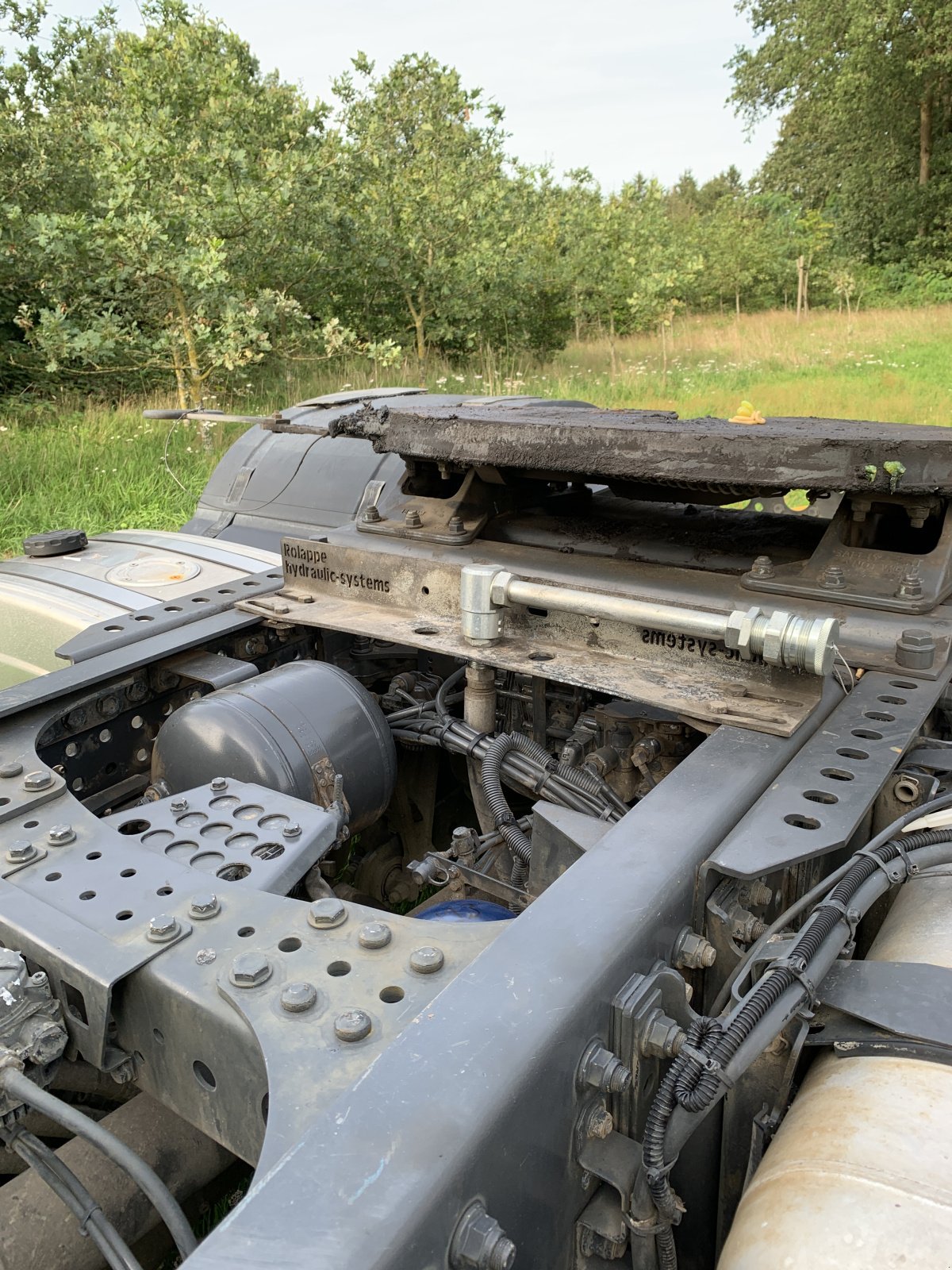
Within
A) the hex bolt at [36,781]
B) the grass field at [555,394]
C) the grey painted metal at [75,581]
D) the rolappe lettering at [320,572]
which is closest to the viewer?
the hex bolt at [36,781]

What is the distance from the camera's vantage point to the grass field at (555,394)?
822cm

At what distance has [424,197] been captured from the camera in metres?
12.4

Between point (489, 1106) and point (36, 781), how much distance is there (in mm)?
1261

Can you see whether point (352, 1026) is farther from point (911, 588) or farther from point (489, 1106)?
point (911, 588)

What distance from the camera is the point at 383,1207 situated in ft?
3.13

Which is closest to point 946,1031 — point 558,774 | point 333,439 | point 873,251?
point 558,774

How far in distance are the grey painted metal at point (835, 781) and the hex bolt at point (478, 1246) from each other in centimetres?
70

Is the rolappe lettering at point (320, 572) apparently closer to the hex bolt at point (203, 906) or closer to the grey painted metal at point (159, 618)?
the grey painted metal at point (159, 618)

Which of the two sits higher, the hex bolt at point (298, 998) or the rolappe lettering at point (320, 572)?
the rolappe lettering at point (320, 572)

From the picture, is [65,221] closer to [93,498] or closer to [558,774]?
[93,498]

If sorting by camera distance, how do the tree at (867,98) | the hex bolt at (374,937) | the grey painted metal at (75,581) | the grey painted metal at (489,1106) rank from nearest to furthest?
the grey painted metal at (489,1106) → the hex bolt at (374,937) → the grey painted metal at (75,581) → the tree at (867,98)

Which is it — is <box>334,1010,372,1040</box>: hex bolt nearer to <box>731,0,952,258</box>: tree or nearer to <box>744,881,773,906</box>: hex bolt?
<box>744,881,773,906</box>: hex bolt

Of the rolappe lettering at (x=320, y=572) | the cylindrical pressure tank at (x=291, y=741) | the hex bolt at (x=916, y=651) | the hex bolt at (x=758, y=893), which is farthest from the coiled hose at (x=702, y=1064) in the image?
the rolappe lettering at (x=320, y=572)

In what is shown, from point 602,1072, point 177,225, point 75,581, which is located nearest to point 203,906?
point 602,1072
